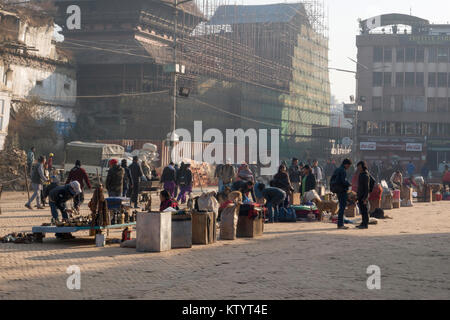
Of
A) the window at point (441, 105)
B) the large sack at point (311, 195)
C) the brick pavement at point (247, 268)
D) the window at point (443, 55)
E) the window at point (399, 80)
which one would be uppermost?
the window at point (443, 55)

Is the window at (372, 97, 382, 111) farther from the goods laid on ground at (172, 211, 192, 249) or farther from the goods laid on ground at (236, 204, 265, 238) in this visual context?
the goods laid on ground at (172, 211, 192, 249)

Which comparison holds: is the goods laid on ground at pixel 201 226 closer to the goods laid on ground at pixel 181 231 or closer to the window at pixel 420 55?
the goods laid on ground at pixel 181 231

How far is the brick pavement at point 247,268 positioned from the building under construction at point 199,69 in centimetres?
2860

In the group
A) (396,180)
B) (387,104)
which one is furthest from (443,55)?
(396,180)

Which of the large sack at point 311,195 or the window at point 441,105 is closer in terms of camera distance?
the large sack at point 311,195

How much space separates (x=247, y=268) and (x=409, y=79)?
67.7m

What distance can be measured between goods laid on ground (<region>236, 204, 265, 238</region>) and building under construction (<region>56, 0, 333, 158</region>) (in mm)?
26728

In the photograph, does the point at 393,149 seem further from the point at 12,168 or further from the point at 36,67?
the point at 12,168

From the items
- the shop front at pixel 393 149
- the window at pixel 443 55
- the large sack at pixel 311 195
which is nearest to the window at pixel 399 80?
the window at pixel 443 55

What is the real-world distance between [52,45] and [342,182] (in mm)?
40689

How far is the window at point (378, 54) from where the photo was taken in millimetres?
75688

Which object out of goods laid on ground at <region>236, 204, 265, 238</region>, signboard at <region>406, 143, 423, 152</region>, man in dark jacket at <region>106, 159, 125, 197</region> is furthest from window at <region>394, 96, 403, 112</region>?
goods laid on ground at <region>236, 204, 265, 238</region>

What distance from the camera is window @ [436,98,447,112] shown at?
74812 mm

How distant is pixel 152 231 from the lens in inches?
546
